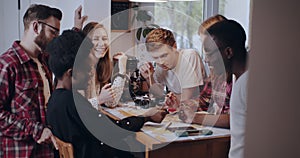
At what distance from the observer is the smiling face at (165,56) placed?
4.99 feet

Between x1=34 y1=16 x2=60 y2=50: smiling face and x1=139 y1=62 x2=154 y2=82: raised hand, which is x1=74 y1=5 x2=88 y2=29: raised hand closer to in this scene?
x1=34 y1=16 x2=60 y2=50: smiling face

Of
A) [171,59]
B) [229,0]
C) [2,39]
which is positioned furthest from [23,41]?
[229,0]

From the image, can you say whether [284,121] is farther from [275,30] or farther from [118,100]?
[118,100]

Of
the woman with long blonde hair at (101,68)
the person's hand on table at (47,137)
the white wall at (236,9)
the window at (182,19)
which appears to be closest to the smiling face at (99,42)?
the woman with long blonde hair at (101,68)

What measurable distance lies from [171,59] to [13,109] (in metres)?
0.73

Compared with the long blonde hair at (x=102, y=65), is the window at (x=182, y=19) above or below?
above

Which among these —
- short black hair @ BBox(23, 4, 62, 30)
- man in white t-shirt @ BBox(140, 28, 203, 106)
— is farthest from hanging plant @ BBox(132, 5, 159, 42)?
short black hair @ BBox(23, 4, 62, 30)

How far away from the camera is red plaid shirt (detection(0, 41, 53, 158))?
1.28 metres

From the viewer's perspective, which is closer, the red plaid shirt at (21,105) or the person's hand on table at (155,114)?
the red plaid shirt at (21,105)

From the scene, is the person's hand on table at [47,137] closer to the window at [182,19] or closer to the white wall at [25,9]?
the white wall at [25,9]

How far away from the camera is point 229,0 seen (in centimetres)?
153

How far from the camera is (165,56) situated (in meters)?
1.53

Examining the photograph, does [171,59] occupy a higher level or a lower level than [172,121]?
higher

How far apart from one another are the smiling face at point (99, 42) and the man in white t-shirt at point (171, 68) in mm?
195
